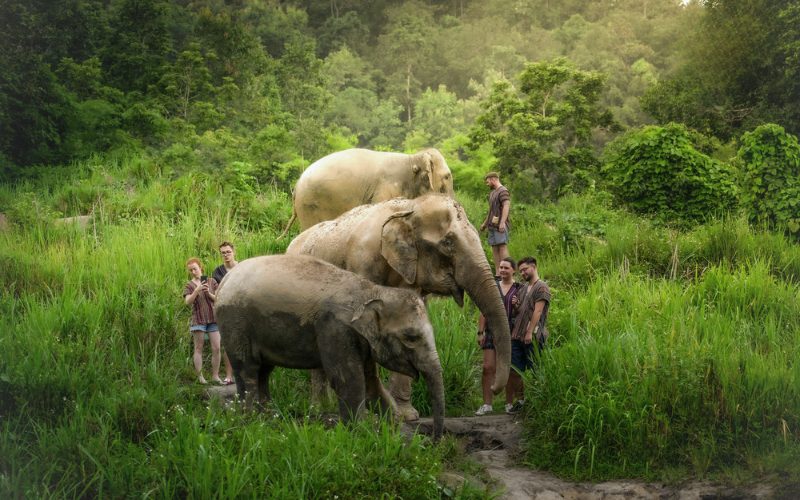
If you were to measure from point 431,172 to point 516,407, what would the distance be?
285 cm

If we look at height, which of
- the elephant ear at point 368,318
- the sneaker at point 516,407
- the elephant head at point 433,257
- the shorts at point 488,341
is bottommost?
the sneaker at point 516,407

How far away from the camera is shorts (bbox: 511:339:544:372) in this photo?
775cm

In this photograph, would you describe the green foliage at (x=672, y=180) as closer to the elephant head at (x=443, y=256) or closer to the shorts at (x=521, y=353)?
the shorts at (x=521, y=353)

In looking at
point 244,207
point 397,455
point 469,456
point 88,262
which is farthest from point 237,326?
point 244,207

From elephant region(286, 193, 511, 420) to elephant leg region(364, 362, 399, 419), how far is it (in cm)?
72

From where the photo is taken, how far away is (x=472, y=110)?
29031mm

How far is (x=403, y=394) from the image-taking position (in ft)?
24.1

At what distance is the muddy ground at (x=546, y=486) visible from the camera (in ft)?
19.8

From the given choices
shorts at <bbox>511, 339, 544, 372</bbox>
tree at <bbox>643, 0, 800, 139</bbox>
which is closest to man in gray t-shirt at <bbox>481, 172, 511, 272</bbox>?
shorts at <bbox>511, 339, 544, 372</bbox>

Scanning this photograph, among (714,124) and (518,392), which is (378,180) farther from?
(714,124)

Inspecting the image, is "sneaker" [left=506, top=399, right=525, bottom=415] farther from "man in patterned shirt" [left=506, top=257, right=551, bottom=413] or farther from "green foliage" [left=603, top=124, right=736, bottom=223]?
"green foliage" [left=603, top=124, right=736, bottom=223]

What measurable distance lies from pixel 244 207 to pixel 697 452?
866 centimetres

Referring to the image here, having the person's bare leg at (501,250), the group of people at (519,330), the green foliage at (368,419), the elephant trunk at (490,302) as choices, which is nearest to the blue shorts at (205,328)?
the green foliage at (368,419)

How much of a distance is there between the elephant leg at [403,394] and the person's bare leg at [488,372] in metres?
0.77
